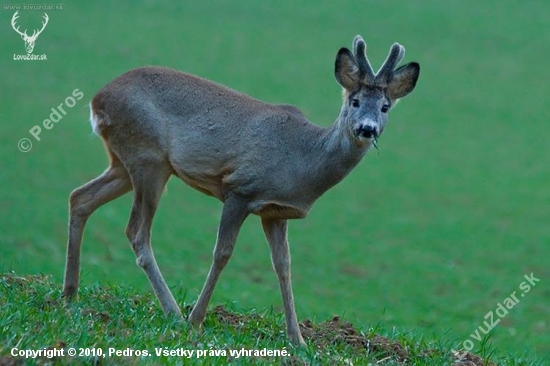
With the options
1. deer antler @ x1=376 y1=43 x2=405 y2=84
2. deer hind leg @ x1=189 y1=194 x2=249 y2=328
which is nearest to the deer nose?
deer antler @ x1=376 y1=43 x2=405 y2=84

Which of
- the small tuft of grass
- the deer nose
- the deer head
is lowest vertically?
the small tuft of grass

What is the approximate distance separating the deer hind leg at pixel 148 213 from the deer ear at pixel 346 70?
Answer: 5.43ft

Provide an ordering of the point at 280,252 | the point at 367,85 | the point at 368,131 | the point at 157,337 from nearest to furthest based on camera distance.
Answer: the point at 157,337 → the point at 368,131 → the point at 367,85 → the point at 280,252

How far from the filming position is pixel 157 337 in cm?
754

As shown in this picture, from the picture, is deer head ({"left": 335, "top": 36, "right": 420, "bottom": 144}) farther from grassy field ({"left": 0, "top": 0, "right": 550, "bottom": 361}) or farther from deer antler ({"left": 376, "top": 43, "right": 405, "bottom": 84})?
grassy field ({"left": 0, "top": 0, "right": 550, "bottom": 361})

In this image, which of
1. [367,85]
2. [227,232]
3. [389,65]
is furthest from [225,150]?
[389,65]

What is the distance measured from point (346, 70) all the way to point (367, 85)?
25 cm

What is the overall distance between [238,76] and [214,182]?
2507 cm

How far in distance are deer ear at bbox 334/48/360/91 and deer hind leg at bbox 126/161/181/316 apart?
1655 mm

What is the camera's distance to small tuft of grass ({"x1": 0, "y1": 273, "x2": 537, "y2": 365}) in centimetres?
668

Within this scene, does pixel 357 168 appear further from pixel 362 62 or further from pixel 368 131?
pixel 368 131

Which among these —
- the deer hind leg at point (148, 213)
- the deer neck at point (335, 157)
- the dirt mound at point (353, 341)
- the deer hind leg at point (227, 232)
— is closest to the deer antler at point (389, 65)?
Answer: the deer neck at point (335, 157)

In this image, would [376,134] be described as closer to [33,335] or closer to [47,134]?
[33,335]

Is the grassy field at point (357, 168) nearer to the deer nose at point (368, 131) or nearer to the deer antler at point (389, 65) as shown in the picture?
the deer nose at point (368, 131)
